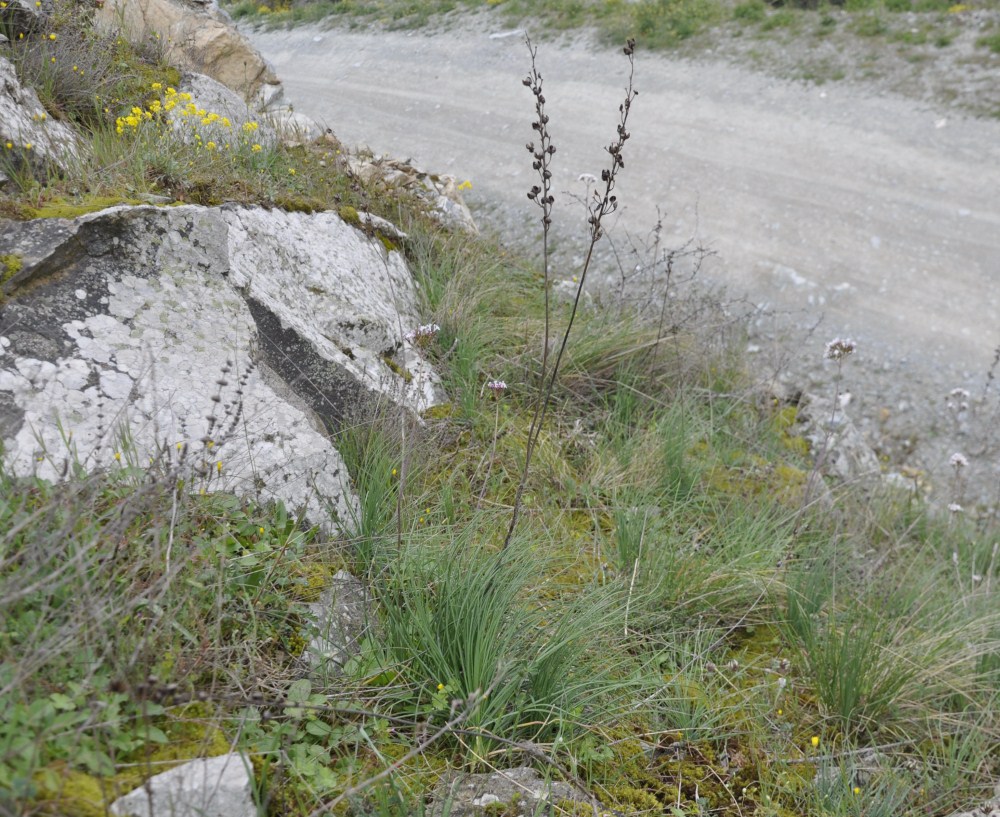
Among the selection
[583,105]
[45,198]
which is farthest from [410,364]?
[583,105]

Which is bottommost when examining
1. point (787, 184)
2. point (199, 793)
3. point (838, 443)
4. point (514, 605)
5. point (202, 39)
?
point (838, 443)

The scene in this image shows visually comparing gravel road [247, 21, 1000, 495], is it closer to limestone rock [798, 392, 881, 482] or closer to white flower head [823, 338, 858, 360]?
limestone rock [798, 392, 881, 482]

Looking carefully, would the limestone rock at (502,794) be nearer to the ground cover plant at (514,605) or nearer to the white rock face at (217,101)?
the ground cover plant at (514,605)

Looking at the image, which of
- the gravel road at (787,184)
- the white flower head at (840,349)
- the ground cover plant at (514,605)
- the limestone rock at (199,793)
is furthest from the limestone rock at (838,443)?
the limestone rock at (199,793)

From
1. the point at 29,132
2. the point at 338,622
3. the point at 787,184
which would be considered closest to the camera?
the point at 338,622

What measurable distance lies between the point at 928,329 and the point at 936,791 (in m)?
5.00

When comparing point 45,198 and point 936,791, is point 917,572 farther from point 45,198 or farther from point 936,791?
point 45,198

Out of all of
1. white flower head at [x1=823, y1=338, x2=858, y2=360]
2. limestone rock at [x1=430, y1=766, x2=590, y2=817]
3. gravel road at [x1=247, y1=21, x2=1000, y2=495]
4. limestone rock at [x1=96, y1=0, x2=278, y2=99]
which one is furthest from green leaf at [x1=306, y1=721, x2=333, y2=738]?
limestone rock at [x1=96, y1=0, x2=278, y2=99]

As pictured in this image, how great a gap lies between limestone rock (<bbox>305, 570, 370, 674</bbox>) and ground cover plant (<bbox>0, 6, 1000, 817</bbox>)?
5 centimetres

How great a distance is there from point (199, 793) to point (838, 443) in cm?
419

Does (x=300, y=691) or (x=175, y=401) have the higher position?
(x=175, y=401)

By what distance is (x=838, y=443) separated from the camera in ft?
15.8

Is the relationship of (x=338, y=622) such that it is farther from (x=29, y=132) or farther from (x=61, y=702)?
(x=29, y=132)

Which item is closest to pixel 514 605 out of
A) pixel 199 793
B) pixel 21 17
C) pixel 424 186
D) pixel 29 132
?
pixel 199 793
